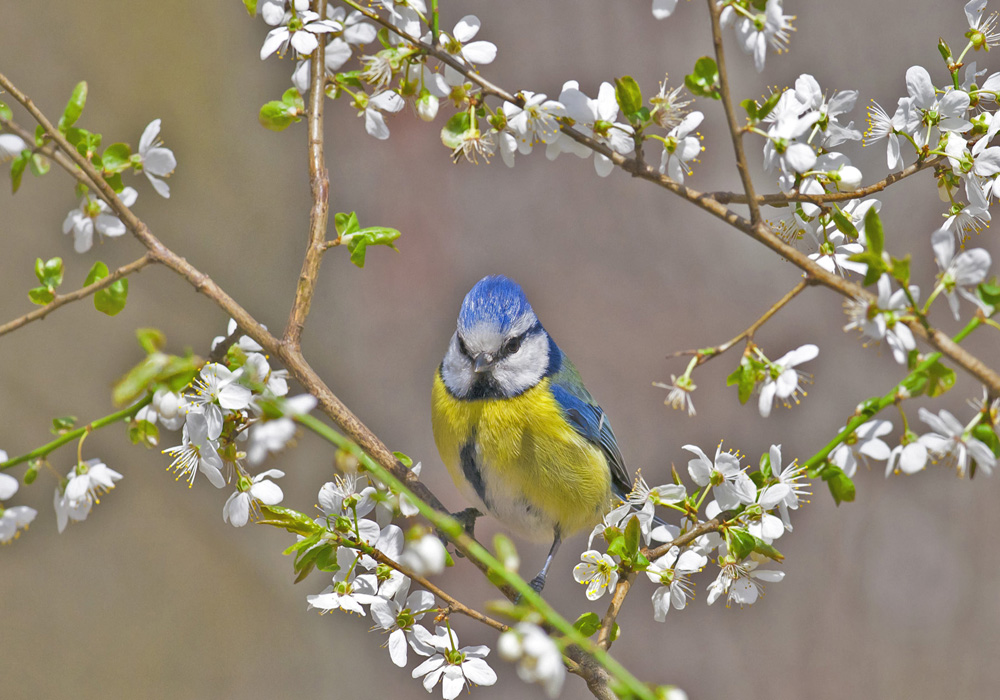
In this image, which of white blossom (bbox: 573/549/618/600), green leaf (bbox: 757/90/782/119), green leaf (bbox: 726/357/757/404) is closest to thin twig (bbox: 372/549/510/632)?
white blossom (bbox: 573/549/618/600)

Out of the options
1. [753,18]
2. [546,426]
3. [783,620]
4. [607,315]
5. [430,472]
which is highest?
[753,18]

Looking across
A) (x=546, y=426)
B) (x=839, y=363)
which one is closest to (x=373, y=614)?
(x=546, y=426)

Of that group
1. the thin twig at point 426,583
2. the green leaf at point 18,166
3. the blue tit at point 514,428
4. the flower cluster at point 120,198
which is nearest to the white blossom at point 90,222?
the flower cluster at point 120,198

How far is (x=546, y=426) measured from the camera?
1.47m

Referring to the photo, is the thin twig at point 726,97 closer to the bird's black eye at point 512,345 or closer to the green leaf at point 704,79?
the green leaf at point 704,79

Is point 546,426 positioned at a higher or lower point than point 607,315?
higher

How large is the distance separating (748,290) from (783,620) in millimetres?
939

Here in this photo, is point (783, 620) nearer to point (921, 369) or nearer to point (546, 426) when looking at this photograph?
point (546, 426)

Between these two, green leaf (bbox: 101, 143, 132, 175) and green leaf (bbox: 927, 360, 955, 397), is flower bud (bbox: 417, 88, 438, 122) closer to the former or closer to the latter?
green leaf (bbox: 101, 143, 132, 175)

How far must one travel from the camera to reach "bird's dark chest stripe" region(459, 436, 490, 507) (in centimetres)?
147

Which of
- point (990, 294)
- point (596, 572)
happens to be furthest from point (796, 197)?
point (596, 572)

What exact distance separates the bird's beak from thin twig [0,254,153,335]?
24.2 inches

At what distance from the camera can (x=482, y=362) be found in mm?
1428

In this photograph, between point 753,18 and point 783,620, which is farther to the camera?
point 783,620
